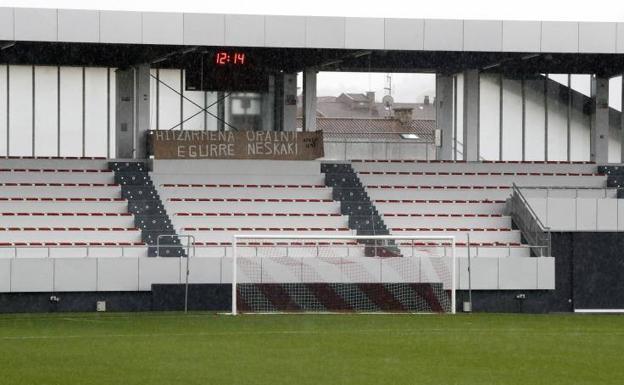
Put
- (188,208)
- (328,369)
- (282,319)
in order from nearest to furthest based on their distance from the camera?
(328,369)
(282,319)
(188,208)

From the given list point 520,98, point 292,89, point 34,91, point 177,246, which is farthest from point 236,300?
point 520,98

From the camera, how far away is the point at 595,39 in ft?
124

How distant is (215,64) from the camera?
38.8m

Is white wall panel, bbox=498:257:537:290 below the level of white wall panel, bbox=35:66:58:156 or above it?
below

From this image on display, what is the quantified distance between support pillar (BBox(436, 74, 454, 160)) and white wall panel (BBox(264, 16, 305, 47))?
21.9 ft

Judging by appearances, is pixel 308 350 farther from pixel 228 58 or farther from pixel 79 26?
pixel 228 58

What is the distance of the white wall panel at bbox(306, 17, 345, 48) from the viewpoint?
121 ft

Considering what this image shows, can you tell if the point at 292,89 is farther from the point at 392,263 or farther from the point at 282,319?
the point at 282,319

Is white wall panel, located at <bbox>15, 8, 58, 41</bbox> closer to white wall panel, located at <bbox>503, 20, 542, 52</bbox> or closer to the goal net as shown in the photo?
the goal net

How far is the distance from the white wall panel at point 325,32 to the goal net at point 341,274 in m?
6.54

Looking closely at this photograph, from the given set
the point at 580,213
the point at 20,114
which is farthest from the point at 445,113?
the point at 20,114

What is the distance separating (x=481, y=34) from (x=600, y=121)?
6.96 meters

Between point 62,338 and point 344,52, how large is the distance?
61.5ft

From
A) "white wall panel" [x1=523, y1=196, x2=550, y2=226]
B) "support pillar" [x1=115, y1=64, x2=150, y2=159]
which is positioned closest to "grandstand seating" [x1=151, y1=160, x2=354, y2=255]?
"support pillar" [x1=115, y1=64, x2=150, y2=159]
